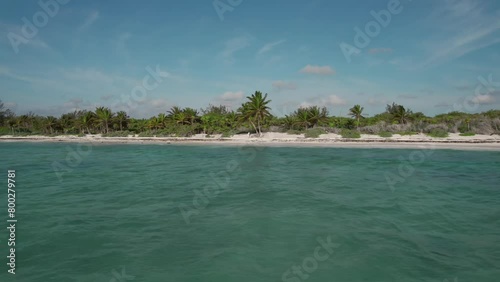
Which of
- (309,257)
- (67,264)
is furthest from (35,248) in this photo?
(309,257)

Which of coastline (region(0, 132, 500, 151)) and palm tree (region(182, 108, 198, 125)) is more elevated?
palm tree (region(182, 108, 198, 125))

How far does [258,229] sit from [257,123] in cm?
4811

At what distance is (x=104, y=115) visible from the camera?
6303 centimetres

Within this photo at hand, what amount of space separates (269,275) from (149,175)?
14.9 metres

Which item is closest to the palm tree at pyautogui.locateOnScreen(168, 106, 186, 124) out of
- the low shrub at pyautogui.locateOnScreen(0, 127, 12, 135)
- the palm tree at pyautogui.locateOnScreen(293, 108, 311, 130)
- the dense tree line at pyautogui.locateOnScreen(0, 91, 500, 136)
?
the dense tree line at pyautogui.locateOnScreen(0, 91, 500, 136)

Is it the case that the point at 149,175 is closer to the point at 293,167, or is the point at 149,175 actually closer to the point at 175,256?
the point at 293,167

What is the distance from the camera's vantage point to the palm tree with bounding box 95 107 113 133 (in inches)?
2483

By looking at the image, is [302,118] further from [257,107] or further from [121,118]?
[121,118]

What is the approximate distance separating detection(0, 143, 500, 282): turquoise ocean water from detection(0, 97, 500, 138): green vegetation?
3257 centimetres

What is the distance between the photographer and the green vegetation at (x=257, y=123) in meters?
45.9

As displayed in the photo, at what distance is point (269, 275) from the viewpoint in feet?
21.1

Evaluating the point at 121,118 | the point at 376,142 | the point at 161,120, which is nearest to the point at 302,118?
the point at 376,142

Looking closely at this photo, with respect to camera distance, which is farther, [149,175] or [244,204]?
[149,175]

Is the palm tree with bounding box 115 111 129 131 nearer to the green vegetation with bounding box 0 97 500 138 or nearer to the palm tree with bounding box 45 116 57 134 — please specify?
the green vegetation with bounding box 0 97 500 138
